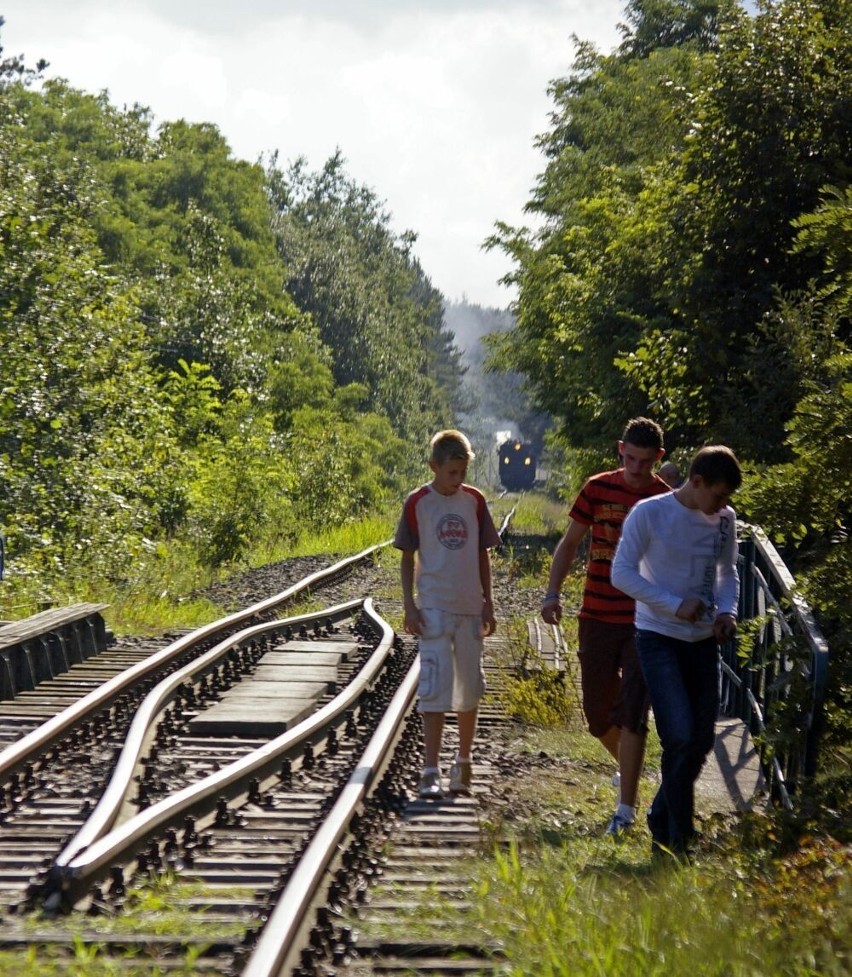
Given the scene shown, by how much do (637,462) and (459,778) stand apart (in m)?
2.07

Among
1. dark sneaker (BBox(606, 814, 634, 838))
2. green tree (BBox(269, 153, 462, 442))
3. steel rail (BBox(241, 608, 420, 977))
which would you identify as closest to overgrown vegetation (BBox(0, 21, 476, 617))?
green tree (BBox(269, 153, 462, 442))

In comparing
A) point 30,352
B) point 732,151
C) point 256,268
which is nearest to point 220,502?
point 30,352

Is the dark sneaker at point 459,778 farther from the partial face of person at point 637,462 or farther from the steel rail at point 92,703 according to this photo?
the steel rail at point 92,703

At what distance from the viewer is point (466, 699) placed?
807 centimetres

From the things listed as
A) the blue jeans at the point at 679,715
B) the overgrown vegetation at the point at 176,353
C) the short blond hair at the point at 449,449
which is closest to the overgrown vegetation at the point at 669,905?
the blue jeans at the point at 679,715

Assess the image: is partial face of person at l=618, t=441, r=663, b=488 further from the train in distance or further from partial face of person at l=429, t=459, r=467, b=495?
the train in distance

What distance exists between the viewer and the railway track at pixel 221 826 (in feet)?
16.6

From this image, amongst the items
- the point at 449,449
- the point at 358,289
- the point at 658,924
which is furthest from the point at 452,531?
the point at 358,289

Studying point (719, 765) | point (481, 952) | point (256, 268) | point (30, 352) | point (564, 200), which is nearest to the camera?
point (481, 952)

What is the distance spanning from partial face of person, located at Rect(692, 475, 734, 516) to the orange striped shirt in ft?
3.73

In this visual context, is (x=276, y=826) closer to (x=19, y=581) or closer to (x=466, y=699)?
(x=466, y=699)

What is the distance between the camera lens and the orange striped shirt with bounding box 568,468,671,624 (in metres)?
7.49

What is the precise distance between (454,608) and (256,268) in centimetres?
6133

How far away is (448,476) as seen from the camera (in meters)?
7.64
